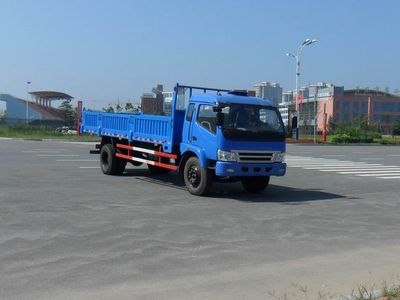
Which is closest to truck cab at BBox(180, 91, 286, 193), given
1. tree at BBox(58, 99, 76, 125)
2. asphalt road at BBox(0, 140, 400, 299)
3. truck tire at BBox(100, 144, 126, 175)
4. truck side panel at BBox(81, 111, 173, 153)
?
asphalt road at BBox(0, 140, 400, 299)

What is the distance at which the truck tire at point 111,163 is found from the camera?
1741 cm

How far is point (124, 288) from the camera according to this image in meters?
5.86

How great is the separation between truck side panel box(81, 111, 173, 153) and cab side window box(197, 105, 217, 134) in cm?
122

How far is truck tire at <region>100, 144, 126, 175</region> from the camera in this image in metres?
17.4

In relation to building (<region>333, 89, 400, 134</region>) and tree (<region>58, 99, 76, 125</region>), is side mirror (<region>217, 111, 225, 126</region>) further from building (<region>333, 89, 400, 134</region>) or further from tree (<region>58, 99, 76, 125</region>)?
building (<region>333, 89, 400, 134</region>)

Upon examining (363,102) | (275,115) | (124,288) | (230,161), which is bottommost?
(124,288)

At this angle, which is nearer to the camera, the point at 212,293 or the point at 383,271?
the point at 212,293

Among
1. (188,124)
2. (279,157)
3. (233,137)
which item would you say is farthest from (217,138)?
(279,157)

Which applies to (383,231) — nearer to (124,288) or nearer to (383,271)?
(383,271)

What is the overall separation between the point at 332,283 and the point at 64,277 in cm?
302

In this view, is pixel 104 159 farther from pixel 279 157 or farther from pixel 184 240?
pixel 184 240

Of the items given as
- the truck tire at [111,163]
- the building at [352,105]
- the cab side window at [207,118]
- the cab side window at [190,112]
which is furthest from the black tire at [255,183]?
the building at [352,105]

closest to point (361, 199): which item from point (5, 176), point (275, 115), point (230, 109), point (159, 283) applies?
point (275, 115)

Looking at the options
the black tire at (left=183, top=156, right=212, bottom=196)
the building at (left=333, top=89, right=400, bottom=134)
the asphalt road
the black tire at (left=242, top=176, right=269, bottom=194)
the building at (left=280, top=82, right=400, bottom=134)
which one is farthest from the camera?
the building at (left=333, top=89, right=400, bottom=134)
